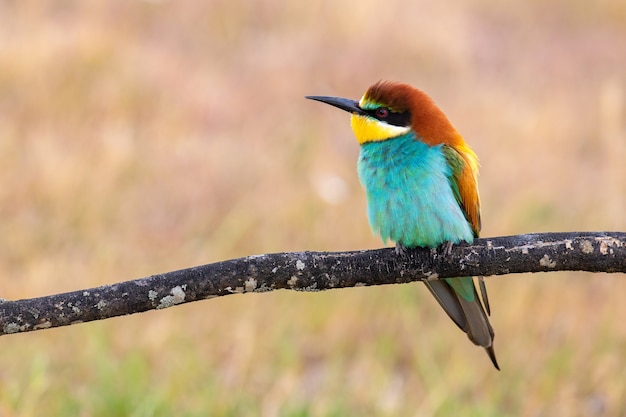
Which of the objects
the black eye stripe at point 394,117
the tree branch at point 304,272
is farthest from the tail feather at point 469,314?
the tree branch at point 304,272

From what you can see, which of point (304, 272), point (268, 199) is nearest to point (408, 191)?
point (304, 272)

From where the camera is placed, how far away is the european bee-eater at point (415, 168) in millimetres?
2406

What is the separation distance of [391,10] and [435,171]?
5.91 m

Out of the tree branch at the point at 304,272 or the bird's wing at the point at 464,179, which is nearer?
Answer: the tree branch at the point at 304,272

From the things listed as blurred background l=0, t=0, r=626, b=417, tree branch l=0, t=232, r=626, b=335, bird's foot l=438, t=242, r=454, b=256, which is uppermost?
tree branch l=0, t=232, r=626, b=335

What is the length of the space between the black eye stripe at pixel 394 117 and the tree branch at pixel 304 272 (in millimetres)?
777

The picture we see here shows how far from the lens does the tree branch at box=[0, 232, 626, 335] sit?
4.94ft

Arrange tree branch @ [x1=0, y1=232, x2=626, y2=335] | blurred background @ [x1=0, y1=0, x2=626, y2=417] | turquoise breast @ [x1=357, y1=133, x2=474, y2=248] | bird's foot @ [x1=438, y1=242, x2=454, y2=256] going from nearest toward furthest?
1. tree branch @ [x1=0, y1=232, x2=626, y2=335]
2. bird's foot @ [x1=438, y1=242, x2=454, y2=256]
3. turquoise breast @ [x1=357, y1=133, x2=474, y2=248]
4. blurred background @ [x1=0, y1=0, x2=626, y2=417]

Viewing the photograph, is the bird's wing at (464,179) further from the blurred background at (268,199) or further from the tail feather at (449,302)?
the blurred background at (268,199)

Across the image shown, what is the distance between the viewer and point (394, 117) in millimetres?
2490

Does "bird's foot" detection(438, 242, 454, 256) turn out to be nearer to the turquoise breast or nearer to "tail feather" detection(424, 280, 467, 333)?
the turquoise breast

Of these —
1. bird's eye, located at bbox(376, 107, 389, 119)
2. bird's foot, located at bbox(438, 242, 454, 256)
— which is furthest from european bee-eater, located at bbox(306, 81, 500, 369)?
bird's foot, located at bbox(438, 242, 454, 256)

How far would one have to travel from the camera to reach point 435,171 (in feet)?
7.96

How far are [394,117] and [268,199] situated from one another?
235 cm
